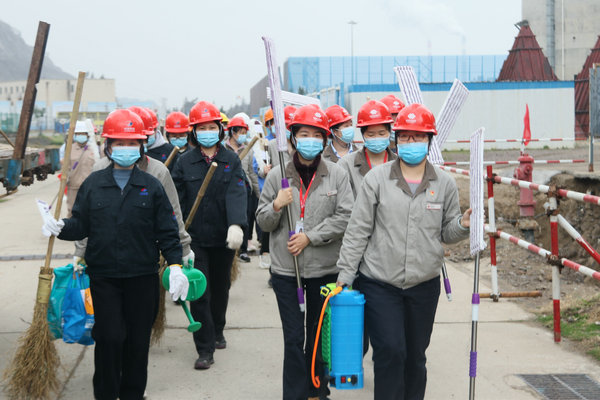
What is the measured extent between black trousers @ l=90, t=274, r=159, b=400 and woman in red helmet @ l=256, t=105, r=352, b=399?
80 cm

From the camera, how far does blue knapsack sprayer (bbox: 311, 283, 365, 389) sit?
438 cm

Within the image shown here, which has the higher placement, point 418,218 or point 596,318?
point 418,218

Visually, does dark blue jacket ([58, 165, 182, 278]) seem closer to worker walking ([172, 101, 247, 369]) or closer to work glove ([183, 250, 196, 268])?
work glove ([183, 250, 196, 268])

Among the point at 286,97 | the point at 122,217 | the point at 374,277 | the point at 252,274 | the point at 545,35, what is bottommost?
the point at 252,274

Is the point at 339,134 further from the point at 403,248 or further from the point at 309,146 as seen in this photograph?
the point at 403,248

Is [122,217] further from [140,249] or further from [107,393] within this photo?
[107,393]

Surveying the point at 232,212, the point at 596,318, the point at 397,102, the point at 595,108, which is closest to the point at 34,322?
the point at 232,212

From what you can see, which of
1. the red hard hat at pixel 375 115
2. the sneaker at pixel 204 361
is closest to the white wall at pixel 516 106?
the sneaker at pixel 204 361

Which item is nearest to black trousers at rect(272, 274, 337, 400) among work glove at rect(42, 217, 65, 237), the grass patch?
work glove at rect(42, 217, 65, 237)

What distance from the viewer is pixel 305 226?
505cm

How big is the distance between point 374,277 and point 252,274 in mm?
5660

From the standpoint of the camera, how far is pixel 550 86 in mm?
37906

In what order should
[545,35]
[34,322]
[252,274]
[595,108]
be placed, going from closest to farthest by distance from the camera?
[34,322], [252,274], [595,108], [545,35]

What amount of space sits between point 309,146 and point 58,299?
6.30 ft
